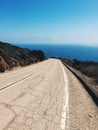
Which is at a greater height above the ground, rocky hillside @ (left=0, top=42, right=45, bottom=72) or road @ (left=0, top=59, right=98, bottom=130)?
road @ (left=0, top=59, right=98, bottom=130)

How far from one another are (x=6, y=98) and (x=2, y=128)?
3170 mm

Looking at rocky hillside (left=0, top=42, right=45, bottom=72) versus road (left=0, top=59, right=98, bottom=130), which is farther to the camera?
rocky hillside (left=0, top=42, right=45, bottom=72)

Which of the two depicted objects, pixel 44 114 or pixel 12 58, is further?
pixel 12 58

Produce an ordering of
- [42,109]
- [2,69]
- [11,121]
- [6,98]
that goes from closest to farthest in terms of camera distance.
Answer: [11,121], [42,109], [6,98], [2,69]

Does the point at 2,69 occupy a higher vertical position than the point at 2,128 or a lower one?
lower

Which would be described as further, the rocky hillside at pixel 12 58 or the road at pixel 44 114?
the rocky hillside at pixel 12 58

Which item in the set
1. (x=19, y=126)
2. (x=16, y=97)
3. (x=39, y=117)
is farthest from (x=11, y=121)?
(x=16, y=97)

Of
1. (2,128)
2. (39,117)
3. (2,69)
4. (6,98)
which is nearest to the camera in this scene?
(2,128)

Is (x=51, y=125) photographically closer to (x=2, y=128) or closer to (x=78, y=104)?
(x=2, y=128)

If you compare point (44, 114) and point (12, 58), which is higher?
point (44, 114)

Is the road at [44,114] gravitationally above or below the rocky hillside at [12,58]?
above

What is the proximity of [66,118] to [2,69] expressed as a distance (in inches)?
654

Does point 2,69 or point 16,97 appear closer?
point 16,97

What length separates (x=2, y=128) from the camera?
4.93m
